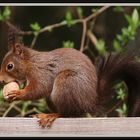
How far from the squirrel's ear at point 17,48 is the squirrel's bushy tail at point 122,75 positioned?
1.41 feet

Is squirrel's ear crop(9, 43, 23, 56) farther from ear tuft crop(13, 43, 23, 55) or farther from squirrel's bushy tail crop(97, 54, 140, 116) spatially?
squirrel's bushy tail crop(97, 54, 140, 116)

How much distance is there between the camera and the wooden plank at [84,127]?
3066 millimetres

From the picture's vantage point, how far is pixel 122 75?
3.49m

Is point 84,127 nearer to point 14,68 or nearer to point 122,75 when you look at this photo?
point 122,75

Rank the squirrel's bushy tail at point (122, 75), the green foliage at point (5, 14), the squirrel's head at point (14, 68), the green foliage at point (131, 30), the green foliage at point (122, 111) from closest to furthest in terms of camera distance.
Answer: the squirrel's bushy tail at point (122, 75) → the squirrel's head at point (14, 68) → the green foliage at point (122, 111) → the green foliage at point (131, 30) → the green foliage at point (5, 14)

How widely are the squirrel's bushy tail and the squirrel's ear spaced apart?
0.43 meters

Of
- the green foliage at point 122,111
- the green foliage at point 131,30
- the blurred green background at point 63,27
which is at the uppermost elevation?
the green foliage at point 131,30

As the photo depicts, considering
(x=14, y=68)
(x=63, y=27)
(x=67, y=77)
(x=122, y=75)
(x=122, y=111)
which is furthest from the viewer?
(x=63, y=27)

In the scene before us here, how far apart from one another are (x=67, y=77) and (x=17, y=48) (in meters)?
0.35

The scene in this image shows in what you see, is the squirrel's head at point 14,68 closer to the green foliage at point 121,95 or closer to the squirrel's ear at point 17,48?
the squirrel's ear at point 17,48

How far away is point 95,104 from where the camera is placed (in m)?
3.45

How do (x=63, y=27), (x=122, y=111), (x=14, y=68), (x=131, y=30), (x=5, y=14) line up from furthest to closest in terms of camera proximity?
(x=63, y=27), (x=5, y=14), (x=131, y=30), (x=122, y=111), (x=14, y=68)

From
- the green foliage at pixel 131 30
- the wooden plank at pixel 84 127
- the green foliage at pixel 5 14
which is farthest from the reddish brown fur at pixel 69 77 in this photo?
the green foliage at pixel 5 14

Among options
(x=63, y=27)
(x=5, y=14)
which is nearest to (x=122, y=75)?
(x=5, y=14)
